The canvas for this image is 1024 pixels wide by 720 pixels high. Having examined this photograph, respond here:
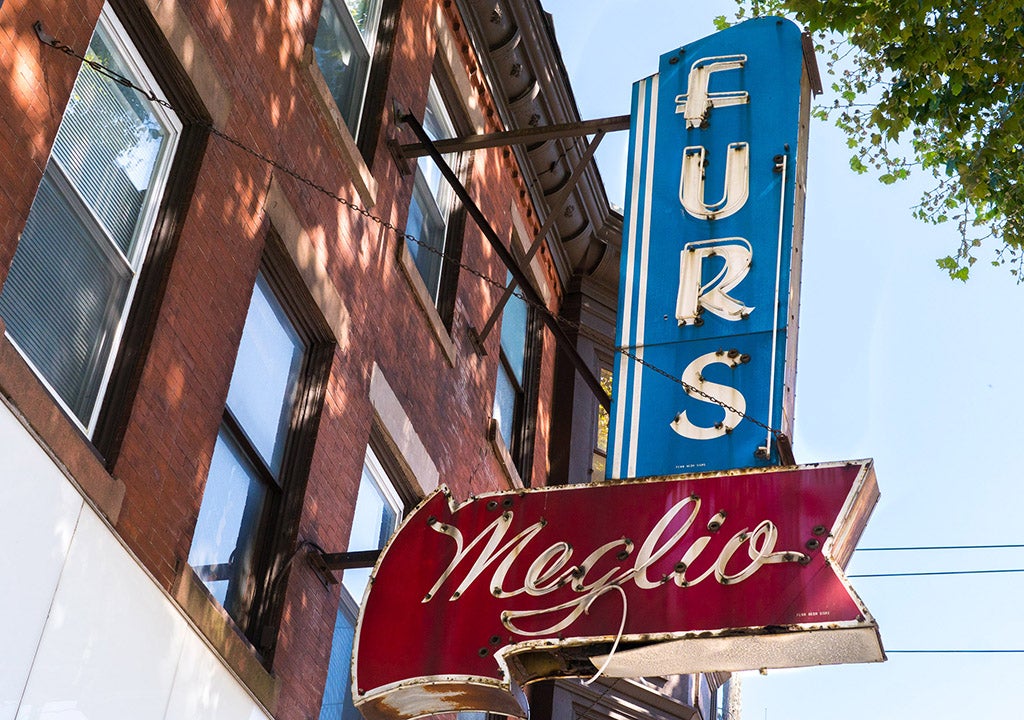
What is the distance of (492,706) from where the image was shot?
6.89m

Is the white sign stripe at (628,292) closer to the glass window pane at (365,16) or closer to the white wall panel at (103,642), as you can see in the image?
the glass window pane at (365,16)

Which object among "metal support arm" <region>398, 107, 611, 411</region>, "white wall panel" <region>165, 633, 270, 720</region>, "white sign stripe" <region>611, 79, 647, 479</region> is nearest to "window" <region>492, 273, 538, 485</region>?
"metal support arm" <region>398, 107, 611, 411</region>

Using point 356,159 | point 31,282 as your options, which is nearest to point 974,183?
point 356,159

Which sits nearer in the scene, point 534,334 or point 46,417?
point 46,417

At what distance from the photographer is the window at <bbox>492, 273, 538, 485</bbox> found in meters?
14.1

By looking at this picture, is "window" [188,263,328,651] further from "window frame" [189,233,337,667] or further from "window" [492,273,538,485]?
"window" [492,273,538,485]

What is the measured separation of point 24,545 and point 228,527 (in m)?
2.35

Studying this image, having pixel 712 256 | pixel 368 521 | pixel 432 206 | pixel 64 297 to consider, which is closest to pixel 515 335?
pixel 432 206

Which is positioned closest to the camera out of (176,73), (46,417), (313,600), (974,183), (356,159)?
(46,417)

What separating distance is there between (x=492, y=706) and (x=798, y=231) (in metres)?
3.79

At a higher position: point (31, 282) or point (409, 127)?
point (409, 127)

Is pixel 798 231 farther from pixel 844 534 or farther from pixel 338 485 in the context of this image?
pixel 338 485

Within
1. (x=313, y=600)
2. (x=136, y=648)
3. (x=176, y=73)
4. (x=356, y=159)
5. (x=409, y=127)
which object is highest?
(x=409, y=127)

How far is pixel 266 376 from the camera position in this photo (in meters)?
8.69
